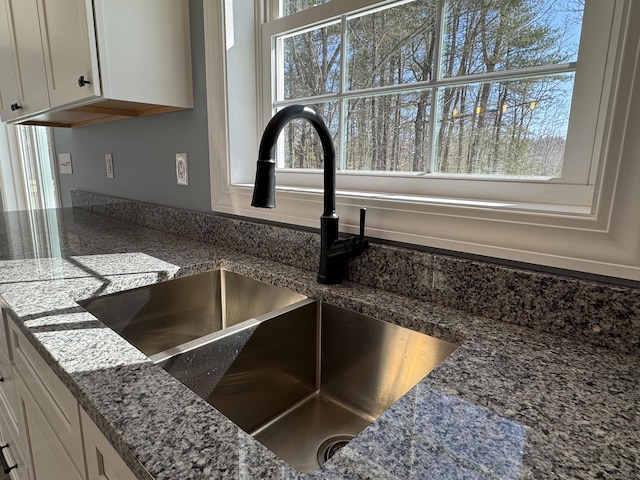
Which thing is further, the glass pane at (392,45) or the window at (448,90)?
the glass pane at (392,45)

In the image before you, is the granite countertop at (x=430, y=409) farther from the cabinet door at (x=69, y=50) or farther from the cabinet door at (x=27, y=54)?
the cabinet door at (x=27, y=54)

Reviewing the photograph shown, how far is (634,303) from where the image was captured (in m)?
0.56

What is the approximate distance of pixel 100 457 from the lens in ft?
1.72

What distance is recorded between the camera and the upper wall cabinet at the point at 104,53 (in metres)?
1.12

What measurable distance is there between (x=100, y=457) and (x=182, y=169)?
1.10 meters

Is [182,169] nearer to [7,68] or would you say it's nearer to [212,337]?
[212,337]

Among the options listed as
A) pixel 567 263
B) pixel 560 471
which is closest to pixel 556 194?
pixel 567 263

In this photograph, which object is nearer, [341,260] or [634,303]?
[634,303]

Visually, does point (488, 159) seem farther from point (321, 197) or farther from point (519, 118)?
point (321, 197)

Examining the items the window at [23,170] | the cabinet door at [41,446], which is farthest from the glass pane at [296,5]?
the window at [23,170]

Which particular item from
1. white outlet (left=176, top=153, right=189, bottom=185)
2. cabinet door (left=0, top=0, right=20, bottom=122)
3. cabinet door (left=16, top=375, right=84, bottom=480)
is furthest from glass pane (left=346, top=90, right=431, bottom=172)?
cabinet door (left=0, top=0, right=20, bottom=122)

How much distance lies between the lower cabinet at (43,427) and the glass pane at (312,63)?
1024 mm

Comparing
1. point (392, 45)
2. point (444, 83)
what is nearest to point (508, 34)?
point (444, 83)

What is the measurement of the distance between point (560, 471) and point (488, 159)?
701 millimetres
